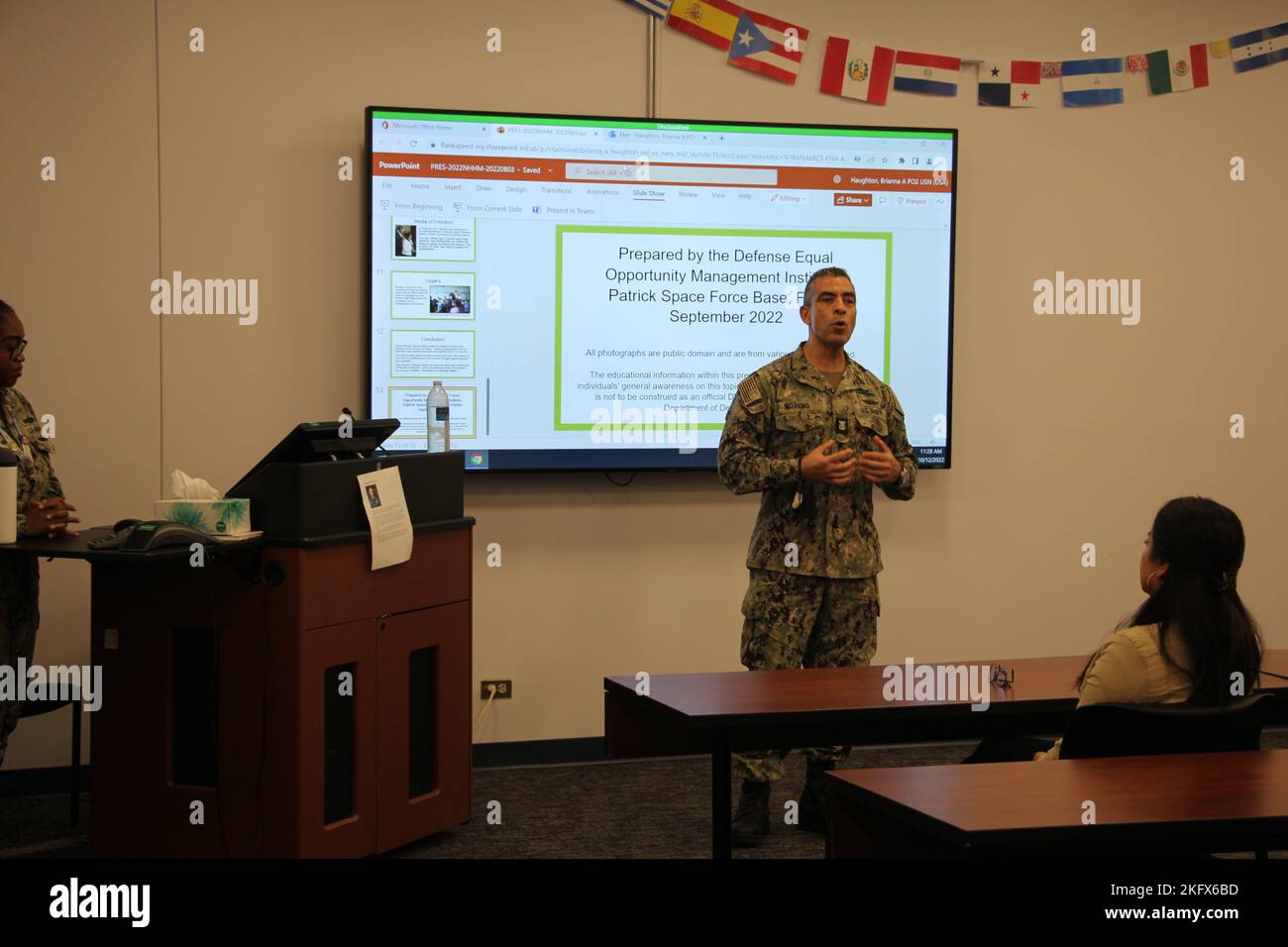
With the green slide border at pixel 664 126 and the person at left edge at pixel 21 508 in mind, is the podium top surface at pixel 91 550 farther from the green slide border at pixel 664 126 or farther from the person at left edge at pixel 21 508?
the green slide border at pixel 664 126

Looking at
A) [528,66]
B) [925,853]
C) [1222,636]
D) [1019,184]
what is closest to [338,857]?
[925,853]

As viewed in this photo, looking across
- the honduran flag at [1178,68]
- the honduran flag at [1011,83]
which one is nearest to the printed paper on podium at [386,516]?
the honduran flag at [1011,83]

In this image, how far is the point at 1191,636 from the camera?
7.39 ft

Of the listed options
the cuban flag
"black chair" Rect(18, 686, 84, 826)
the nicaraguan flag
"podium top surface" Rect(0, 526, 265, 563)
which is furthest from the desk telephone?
the cuban flag

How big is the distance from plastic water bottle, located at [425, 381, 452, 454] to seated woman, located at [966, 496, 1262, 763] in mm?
2480

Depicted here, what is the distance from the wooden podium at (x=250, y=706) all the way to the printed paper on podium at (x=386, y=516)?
0.13 feet

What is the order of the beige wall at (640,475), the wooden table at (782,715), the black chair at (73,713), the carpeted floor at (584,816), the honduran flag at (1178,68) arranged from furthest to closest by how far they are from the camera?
the honduran flag at (1178,68)
the beige wall at (640,475)
the carpeted floor at (584,816)
the black chair at (73,713)
the wooden table at (782,715)

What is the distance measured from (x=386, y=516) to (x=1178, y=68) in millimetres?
3656

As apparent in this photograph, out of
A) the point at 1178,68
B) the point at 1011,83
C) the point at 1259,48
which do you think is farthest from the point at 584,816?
the point at 1259,48

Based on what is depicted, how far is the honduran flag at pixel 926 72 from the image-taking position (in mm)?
4688

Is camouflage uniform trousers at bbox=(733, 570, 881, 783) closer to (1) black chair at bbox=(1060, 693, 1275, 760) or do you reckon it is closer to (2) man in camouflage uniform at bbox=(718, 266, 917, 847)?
(2) man in camouflage uniform at bbox=(718, 266, 917, 847)

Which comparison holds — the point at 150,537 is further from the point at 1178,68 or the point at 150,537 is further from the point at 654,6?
the point at 1178,68

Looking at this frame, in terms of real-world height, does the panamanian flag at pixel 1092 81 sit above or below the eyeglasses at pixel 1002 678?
above

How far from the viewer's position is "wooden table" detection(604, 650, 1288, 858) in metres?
2.47
